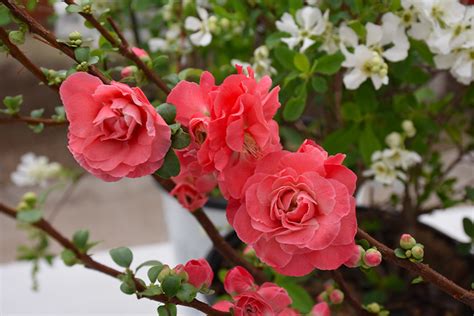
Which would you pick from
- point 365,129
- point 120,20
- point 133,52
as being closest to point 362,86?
point 365,129

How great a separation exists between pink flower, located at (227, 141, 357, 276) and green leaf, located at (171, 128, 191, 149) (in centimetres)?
4

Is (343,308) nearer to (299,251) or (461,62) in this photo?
(461,62)

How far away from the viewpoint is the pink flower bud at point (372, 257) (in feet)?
1.08

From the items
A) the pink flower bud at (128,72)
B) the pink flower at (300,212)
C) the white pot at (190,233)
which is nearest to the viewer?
the pink flower at (300,212)

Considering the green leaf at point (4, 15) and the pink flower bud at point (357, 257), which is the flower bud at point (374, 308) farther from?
the green leaf at point (4, 15)

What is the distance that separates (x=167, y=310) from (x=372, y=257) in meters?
0.12

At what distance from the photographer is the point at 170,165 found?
0.33 m

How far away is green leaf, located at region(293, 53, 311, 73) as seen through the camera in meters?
0.52

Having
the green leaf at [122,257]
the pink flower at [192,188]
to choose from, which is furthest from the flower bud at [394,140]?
the green leaf at [122,257]

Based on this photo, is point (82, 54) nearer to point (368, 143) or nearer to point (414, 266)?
point (414, 266)

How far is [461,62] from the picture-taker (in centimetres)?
51

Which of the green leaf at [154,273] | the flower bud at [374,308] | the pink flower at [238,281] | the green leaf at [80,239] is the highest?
the green leaf at [154,273]

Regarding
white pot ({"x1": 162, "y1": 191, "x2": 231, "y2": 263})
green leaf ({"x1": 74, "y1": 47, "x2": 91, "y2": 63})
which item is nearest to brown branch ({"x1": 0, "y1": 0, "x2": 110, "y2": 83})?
green leaf ({"x1": 74, "y1": 47, "x2": 91, "y2": 63})

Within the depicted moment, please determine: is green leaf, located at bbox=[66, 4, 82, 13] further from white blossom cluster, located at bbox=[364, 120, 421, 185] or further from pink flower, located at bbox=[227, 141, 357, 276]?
white blossom cluster, located at bbox=[364, 120, 421, 185]
